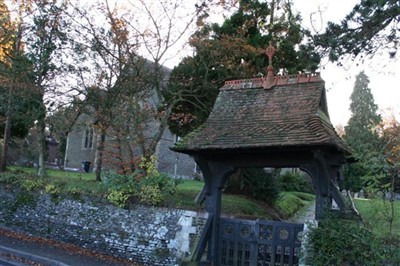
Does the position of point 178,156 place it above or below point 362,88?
below

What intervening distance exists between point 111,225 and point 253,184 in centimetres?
779

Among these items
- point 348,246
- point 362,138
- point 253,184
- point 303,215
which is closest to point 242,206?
point 253,184

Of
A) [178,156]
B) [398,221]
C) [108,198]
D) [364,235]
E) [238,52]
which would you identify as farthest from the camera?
[178,156]

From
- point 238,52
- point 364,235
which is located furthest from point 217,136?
point 238,52

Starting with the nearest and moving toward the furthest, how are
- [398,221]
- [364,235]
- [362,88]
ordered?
[364,235] < [398,221] < [362,88]

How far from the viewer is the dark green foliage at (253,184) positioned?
18.6 metres

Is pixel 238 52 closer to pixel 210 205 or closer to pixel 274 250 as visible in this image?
pixel 210 205

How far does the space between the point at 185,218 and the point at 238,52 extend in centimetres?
791

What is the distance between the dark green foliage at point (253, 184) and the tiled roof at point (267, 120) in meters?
6.45

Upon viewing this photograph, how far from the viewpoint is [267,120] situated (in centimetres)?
1141

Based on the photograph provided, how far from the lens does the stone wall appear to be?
1159 centimetres

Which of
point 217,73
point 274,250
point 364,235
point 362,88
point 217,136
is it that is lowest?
point 274,250

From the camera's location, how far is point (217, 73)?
17.6 m

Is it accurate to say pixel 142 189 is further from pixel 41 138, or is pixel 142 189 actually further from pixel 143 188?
pixel 41 138
